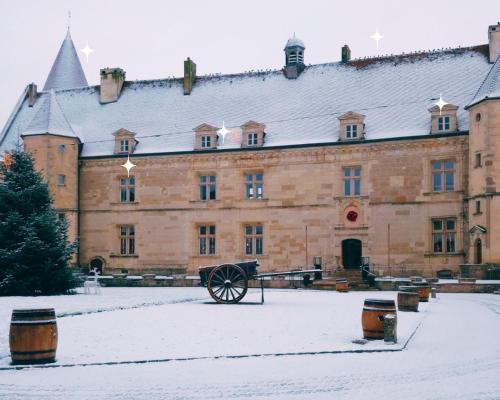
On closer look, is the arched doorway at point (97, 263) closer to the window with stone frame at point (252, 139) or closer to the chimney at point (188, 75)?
the window with stone frame at point (252, 139)

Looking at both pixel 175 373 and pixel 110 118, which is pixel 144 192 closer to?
pixel 110 118

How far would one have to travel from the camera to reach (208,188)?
39.3 m

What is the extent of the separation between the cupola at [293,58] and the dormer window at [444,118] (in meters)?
9.66

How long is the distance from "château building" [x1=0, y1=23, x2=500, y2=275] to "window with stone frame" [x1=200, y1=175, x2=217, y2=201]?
9 cm

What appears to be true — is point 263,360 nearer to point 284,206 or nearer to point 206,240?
point 284,206

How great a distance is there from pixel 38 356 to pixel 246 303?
11.1 meters

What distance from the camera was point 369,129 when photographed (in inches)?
1426

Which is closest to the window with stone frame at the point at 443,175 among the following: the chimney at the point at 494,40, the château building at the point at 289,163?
the château building at the point at 289,163

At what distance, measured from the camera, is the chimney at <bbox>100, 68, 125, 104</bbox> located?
44.7 m

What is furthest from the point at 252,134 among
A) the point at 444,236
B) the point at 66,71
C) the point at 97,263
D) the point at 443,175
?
the point at 66,71

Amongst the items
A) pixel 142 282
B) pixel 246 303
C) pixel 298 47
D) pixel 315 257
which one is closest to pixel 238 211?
pixel 315 257

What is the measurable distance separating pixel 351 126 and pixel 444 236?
7.44 m

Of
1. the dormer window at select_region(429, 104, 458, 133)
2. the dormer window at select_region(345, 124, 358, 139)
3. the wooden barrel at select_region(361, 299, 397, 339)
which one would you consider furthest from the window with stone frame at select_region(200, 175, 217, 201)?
the wooden barrel at select_region(361, 299, 397, 339)

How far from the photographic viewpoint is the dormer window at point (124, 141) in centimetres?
4081
